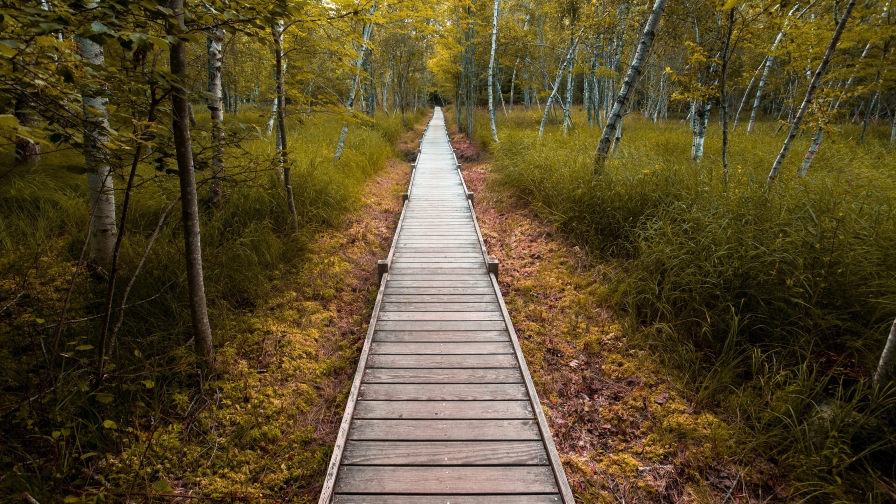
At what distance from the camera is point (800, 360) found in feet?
10.8

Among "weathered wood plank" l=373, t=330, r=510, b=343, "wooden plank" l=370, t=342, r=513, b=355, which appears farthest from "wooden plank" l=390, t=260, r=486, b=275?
"wooden plank" l=370, t=342, r=513, b=355

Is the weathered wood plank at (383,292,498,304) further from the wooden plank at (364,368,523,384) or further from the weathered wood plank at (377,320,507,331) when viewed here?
the wooden plank at (364,368,523,384)

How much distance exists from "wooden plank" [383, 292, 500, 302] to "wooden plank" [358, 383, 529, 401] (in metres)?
1.54

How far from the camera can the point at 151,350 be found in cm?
344

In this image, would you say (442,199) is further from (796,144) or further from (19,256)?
(796,144)

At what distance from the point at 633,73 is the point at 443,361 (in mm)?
5619

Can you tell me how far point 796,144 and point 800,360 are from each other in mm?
12473

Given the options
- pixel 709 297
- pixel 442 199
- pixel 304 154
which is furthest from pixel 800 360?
pixel 304 154

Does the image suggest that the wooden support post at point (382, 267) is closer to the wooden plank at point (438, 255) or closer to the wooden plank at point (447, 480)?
the wooden plank at point (438, 255)

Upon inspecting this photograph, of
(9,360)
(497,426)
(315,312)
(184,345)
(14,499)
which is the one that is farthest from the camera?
(315,312)

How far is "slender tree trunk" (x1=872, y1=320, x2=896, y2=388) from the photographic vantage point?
267cm

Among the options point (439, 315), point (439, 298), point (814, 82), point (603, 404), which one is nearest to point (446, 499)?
point (603, 404)

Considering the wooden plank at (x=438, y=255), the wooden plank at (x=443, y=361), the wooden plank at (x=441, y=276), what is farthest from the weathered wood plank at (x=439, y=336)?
the wooden plank at (x=438, y=255)

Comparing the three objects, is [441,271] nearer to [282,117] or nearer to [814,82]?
[282,117]
